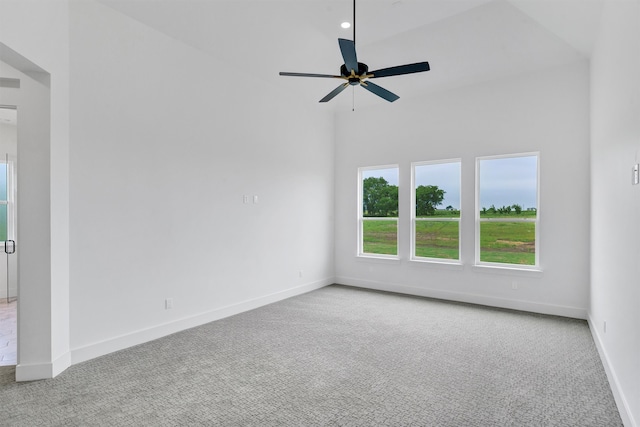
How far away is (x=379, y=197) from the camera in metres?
6.48

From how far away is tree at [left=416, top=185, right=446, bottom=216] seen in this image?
229 inches

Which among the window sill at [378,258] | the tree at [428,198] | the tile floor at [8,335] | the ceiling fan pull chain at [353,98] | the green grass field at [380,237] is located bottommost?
the tile floor at [8,335]

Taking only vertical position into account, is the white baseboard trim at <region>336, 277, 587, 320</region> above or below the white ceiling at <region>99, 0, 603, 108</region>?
below

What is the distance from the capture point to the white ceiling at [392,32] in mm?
3531

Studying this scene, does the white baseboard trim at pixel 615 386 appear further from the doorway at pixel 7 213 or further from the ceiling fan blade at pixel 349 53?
the doorway at pixel 7 213

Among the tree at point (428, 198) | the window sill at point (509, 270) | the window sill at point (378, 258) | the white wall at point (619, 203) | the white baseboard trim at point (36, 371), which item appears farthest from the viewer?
the window sill at point (378, 258)

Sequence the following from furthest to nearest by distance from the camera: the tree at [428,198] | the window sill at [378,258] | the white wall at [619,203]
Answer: the window sill at [378,258] → the tree at [428,198] → the white wall at [619,203]

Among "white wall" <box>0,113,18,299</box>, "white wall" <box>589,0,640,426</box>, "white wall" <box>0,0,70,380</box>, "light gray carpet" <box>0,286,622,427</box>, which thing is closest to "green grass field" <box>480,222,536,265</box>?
"light gray carpet" <box>0,286,622,427</box>

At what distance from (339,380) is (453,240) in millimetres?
3595

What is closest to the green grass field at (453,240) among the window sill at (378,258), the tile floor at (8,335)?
the window sill at (378,258)

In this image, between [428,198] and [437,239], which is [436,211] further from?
[437,239]

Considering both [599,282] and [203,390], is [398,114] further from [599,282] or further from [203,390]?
[203,390]

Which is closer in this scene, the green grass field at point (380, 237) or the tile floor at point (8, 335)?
the tile floor at point (8, 335)

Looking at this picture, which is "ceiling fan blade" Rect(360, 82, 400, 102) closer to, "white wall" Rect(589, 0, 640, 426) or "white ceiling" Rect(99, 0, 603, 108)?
"white ceiling" Rect(99, 0, 603, 108)
